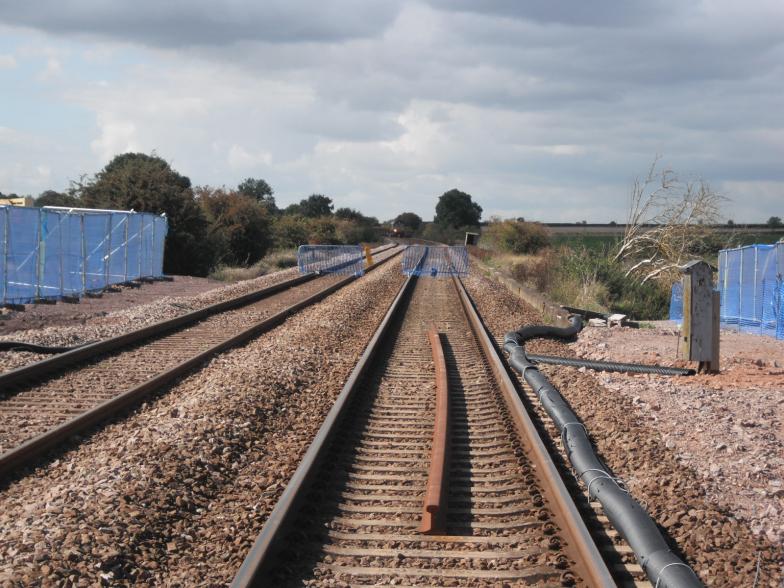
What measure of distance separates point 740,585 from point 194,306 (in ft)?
60.9

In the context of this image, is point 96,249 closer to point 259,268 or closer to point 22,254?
point 22,254

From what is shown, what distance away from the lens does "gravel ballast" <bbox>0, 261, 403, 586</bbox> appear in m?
5.55

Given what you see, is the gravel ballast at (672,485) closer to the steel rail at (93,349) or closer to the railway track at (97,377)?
the railway track at (97,377)

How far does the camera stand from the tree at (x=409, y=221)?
180 m

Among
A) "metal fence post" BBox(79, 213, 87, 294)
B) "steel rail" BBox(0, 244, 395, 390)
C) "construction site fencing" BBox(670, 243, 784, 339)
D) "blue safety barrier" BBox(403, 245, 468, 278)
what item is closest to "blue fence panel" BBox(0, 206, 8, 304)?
"metal fence post" BBox(79, 213, 87, 294)

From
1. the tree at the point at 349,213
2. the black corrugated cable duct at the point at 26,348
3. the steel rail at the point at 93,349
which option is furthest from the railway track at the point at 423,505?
the tree at the point at 349,213

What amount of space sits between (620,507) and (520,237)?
201 feet

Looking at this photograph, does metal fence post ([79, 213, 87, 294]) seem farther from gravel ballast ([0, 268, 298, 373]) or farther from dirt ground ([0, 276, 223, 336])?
gravel ballast ([0, 268, 298, 373])

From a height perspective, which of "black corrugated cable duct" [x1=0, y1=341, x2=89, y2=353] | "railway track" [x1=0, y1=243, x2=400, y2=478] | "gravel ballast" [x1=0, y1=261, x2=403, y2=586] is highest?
"black corrugated cable duct" [x1=0, y1=341, x2=89, y2=353]

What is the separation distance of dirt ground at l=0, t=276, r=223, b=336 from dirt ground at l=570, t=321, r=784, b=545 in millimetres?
10688

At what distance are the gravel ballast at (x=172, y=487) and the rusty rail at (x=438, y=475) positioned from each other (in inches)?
47.2

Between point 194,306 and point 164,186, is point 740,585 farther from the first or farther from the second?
point 164,186

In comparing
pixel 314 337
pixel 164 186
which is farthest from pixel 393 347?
pixel 164 186

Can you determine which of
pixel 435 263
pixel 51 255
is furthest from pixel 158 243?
pixel 435 263
